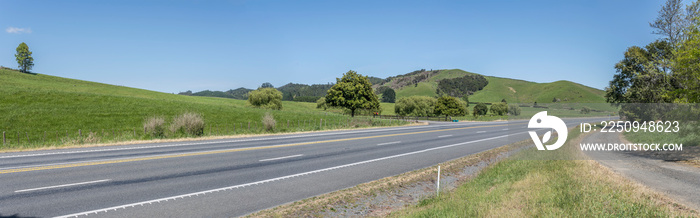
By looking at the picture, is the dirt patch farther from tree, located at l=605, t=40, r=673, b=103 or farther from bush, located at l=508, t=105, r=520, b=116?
tree, located at l=605, t=40, r=673, b=103

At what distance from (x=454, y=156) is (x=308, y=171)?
27.9 feet

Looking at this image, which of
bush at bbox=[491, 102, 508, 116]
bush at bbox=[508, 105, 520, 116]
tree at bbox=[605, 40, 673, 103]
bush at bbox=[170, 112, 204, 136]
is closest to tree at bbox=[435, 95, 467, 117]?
bush at bbox=[491, 102, 508, 116]

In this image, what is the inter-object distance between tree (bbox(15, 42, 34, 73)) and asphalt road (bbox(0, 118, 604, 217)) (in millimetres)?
129575

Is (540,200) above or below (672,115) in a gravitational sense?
below

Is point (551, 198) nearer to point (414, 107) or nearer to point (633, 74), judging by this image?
point (633, 74)

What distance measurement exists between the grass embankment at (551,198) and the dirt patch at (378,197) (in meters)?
0.75

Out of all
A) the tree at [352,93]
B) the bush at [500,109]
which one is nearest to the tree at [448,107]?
the bush at [500,109]

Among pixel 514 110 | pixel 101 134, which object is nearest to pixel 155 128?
pixel 101 134

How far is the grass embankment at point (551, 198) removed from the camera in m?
6.81

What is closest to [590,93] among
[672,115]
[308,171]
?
[672,115]

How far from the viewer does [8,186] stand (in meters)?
9.62

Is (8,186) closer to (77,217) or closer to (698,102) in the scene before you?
(77,217)

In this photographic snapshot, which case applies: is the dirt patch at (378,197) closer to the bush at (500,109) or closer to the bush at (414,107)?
the bush at (414,107)

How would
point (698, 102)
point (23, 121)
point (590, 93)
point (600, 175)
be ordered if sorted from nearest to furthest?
1. point (600, 175)
2. point (698, 102)
3. point (23, 121)
4. point (590, 93)
